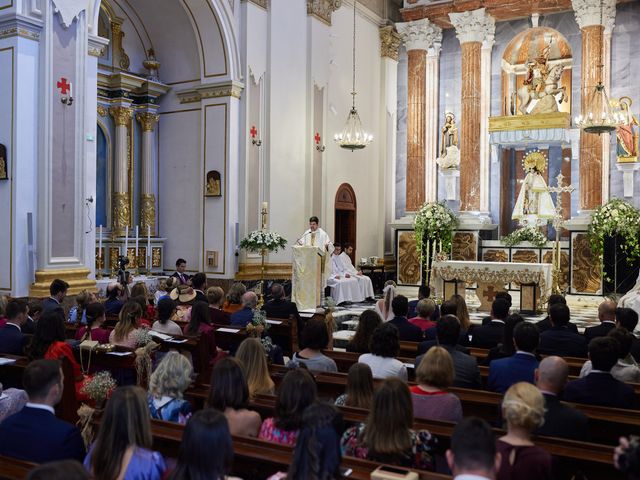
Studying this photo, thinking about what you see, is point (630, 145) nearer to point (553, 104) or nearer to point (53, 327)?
point (553, 104)

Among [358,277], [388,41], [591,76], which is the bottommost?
[358,277]

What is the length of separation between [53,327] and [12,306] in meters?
1.19

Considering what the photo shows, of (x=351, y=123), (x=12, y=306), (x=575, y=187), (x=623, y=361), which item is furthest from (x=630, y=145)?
(x=12, y=306)

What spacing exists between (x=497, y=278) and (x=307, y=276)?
379 centimetres

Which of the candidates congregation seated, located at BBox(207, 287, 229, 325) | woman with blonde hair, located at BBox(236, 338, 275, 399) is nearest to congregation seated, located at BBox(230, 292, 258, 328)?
congregation seated, located at BBox(207, 287, 229, 325)

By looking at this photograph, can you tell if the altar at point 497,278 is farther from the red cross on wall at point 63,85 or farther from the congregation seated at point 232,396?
the congregation seated at point 232,396

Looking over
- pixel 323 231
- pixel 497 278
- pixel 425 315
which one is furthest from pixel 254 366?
pixel 497 278

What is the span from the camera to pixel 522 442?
10.0 ft

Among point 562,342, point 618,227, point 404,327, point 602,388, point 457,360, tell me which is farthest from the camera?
point 618,227

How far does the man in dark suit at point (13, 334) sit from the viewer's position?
19.8 feet

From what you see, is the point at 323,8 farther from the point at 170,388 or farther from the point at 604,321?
the point at 170,388

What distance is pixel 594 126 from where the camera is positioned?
13.4m

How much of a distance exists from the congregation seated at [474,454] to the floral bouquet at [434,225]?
48.2 feet

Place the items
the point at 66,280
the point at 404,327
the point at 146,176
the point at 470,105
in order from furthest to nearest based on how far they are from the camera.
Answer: the point at 470,105 < the point at 146,176 < the point at 66,280 < the point at 404,327
